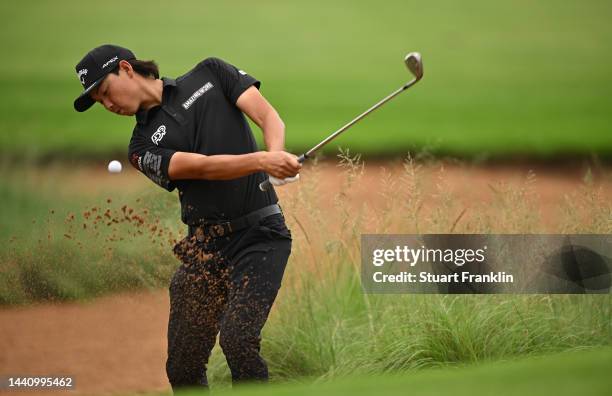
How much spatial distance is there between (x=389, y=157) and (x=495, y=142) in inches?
67.6

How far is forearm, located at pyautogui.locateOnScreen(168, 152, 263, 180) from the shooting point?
480 centimetres

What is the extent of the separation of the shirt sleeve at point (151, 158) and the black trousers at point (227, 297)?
0.34 meters

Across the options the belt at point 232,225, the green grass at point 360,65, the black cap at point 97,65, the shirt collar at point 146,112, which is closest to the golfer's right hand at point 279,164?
the belt at point 232,225

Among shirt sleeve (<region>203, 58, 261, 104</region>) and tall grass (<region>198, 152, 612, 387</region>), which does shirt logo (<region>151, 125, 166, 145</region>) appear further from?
tall grass (<region>198, 152, 612, 387</region>)

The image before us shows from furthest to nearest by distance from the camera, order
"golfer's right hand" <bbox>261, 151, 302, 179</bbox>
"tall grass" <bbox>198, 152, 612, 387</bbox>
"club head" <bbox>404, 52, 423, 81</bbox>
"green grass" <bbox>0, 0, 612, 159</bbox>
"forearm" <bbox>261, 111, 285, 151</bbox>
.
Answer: "green grass" <bbox>0, 0, 612, 159</bbox> < "tall grass" <bbox>198, 152, 612, 387</bbox> < "club head" <bbox>404, 52, 423, 81</bbox> < "forearm" <bbox>261, 111, 285, 151</bbox> < "golfer's right hand" <bbox>261, 151, 302, 179</bbox>

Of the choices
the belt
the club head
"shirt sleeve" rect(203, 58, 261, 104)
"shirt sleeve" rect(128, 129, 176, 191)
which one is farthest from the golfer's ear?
the club head

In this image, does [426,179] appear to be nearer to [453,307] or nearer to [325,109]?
[453,307]

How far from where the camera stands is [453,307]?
6.04 m

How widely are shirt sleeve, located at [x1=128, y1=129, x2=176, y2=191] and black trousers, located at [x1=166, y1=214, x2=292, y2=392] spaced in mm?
337

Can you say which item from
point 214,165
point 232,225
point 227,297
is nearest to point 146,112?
point 214,165

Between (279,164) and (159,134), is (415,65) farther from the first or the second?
(159,134)

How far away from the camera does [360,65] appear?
2128 cm

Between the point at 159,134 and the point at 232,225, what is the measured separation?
534 mm
